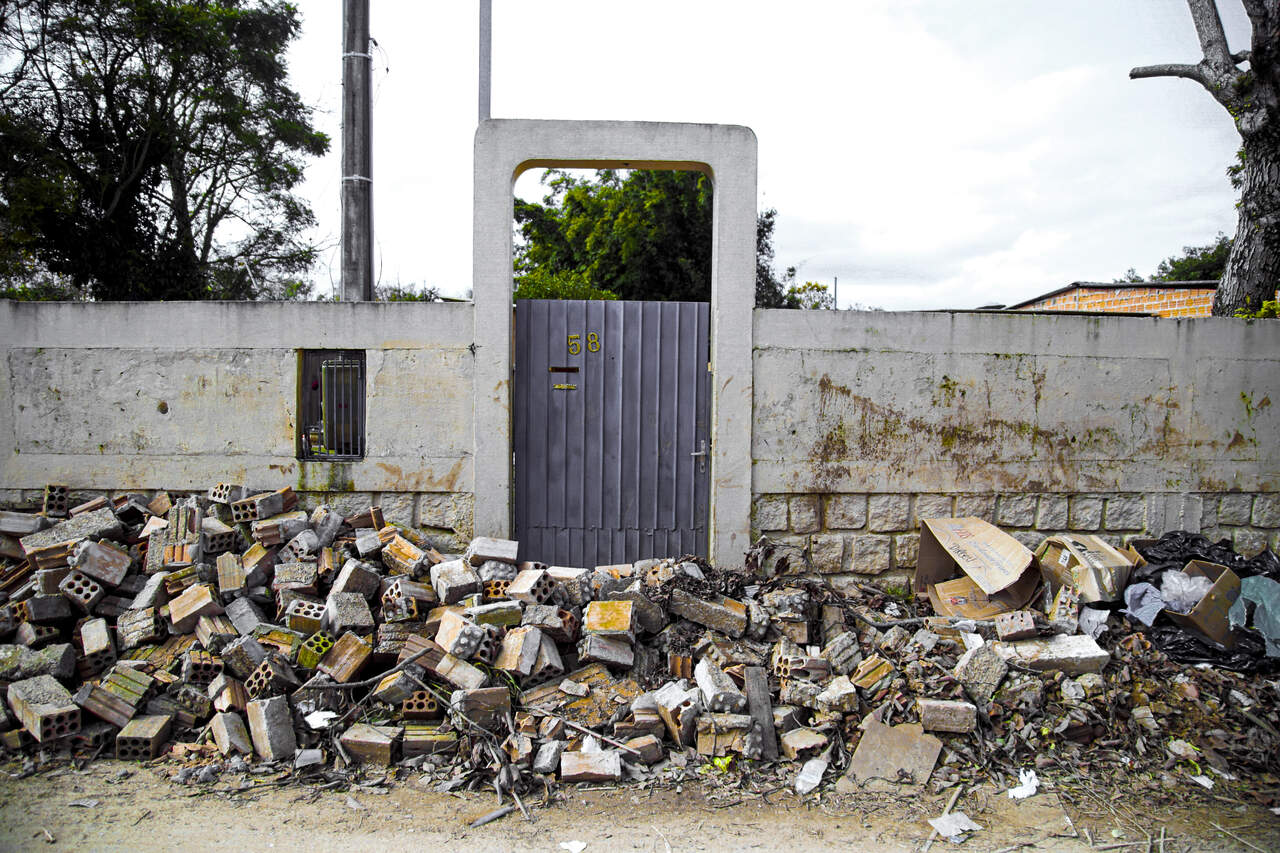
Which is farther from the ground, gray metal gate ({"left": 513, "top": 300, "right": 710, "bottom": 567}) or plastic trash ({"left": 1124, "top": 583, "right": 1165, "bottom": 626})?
gray metal gate ({"left": 513, "top": 300, "right": 710, "bottom": 567})

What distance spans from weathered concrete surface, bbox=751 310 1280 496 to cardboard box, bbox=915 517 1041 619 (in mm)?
442

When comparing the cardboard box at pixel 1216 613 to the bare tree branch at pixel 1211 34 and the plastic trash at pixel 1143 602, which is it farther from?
→ the bare tree branch at pixel 1211 34

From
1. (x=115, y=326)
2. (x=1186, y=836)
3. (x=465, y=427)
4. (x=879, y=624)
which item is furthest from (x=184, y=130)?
(x=1186, y=836)

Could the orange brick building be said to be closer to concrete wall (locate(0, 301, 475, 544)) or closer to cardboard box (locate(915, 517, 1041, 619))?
cardboard box (locate(915, 517, 1041, 619))

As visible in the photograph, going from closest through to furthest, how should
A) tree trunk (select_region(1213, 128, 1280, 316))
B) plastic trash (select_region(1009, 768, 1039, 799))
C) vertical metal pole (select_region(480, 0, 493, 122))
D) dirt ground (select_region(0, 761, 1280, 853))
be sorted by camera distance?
dirt ground (select_region(0, 761, 1280, 853)) < plastic trash (select_region(1009, 768, 1039, 799)) < tree trunk (select_region(1213, 128, 1280, 316)) < vertical metal pole (select_region(480, 0, 493, 122))

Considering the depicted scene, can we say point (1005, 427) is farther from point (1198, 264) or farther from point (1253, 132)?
point (1198, 264)

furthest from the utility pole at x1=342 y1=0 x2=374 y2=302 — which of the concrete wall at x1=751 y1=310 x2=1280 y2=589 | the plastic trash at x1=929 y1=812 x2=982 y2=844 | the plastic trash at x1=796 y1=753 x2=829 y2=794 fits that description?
the plastic trash at x1=929 y1=812 x2=982 y2=844

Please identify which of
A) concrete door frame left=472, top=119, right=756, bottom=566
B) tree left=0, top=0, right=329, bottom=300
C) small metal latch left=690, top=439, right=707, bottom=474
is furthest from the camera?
tree left=0, top=0, right=329, bottom=300

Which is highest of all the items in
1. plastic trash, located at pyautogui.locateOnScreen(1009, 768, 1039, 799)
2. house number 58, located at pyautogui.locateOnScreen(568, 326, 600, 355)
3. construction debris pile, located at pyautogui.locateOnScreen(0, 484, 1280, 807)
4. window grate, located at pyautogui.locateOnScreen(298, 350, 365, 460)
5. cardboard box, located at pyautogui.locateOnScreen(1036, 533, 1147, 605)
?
house number 58, located at pyautogui.locateOnScreen(568, 326, 600, 355)

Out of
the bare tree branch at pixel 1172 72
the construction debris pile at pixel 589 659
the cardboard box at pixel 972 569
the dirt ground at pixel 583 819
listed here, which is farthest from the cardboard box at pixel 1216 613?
the bare tree branch at pixel 1172 72

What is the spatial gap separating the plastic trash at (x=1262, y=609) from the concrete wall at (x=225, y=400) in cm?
538

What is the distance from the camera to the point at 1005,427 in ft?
19.2

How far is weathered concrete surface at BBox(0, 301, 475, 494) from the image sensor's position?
5605 millimetres

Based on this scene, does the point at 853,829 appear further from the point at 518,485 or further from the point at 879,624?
the point at 518,485
